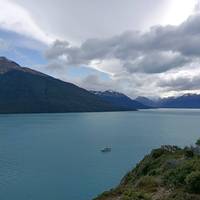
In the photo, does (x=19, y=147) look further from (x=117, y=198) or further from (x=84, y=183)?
(x=117, y=198)

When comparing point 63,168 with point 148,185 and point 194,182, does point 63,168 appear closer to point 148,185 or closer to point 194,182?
point 148,185

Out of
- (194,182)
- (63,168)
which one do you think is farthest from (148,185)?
(63,168)

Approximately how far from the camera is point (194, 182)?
2316cm

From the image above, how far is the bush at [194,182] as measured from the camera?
23053 millimetres

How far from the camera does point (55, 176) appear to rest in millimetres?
83625

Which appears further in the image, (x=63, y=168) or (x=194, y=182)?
(x=63, y=168)

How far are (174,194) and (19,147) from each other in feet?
409

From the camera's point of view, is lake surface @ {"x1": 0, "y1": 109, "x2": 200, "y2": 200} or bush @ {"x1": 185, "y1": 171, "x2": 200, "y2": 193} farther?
lake surface @ {"x1": 0, "y1": 109, "x2": 200, "y2": 200}

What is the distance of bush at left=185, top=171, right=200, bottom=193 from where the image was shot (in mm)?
23053

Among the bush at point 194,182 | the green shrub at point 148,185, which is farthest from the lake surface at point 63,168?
the bush at point 194,182

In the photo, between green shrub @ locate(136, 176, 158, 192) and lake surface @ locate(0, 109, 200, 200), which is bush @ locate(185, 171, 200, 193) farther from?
lake surface @ locate(0, 109, 200, 200)

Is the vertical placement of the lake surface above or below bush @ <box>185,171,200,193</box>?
below

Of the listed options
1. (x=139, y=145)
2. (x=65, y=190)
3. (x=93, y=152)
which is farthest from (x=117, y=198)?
(x=139, y=145)

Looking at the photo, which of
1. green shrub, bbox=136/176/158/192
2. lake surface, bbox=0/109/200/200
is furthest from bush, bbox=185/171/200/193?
lake surface, bbox=0/109/200/200
